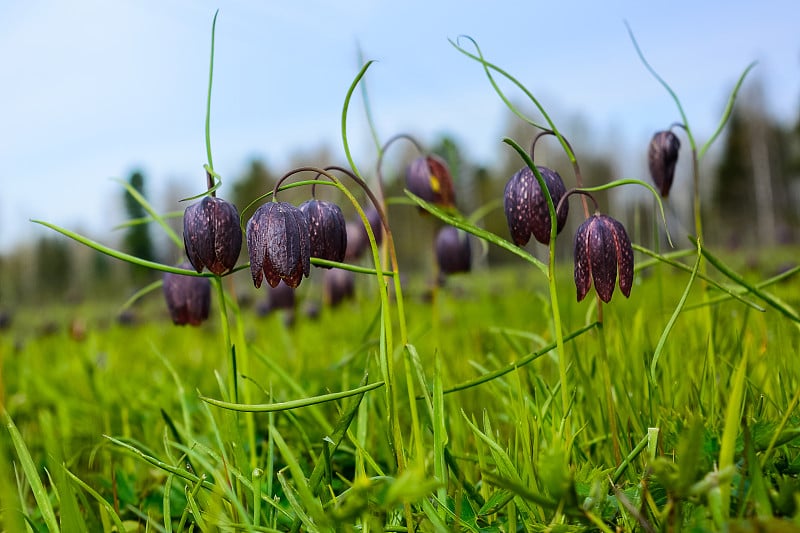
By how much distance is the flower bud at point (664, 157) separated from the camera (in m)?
1.50

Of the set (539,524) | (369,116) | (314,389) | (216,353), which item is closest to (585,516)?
(539,524)

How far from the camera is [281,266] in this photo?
39.4 inches

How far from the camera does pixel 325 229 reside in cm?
110

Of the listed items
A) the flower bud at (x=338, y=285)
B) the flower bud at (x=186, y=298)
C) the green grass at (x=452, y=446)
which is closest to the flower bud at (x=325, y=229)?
the green grass at (x=452, y=446)

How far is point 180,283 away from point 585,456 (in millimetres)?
956

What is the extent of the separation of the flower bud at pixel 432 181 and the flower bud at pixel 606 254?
0.75 metres

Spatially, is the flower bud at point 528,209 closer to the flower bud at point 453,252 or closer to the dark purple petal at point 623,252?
the dark purple petal at point 623,252

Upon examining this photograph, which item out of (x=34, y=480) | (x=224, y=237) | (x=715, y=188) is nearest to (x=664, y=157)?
(x=224, y=237)

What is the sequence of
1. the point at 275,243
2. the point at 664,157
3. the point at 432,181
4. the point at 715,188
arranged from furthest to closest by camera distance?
the point at 715,188
the point at 432,181
the point at 664,157
the point at 275,243

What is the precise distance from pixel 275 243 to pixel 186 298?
0.64 m

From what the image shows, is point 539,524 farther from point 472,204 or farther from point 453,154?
point 472,204

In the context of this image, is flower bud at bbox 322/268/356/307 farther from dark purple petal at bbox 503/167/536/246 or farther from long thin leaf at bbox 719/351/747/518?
long thin leaf at bbox 719/351/747/518

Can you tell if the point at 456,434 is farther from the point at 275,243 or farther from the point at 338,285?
the point at 338,285

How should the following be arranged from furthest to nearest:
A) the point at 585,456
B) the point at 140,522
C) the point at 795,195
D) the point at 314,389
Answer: the point at 795,195, the point at 314,389, the point at 140,522, the point at 585,456
